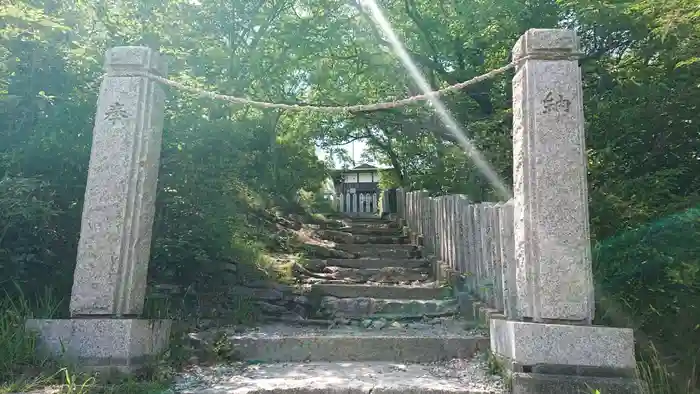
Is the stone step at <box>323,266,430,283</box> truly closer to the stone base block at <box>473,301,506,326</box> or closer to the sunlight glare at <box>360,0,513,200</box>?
the sunlight glare at <box>360,0,513,200</box>

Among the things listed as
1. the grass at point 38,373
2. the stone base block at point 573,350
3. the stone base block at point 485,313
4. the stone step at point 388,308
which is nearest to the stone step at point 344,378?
the grass at point 38,373

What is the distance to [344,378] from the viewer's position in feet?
13.0

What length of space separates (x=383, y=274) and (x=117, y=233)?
5039mm

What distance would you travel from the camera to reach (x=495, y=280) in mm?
5172

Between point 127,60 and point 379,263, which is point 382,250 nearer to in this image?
point 379,263

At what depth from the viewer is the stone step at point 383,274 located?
8055 millimetres

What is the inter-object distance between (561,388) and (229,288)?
4.34 m

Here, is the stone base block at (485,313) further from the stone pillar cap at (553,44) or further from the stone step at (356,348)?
the stone pillar cap at (553,44)

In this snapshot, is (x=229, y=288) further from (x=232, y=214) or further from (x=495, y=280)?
(x=495, y=280)

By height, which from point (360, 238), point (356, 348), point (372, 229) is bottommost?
point (356, 348)

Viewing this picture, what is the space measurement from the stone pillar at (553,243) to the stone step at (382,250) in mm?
5738

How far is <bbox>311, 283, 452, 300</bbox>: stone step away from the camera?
22.6 ft

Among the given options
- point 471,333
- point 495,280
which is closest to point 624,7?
point 495,280

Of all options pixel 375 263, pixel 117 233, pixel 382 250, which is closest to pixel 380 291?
pixel 375 263
